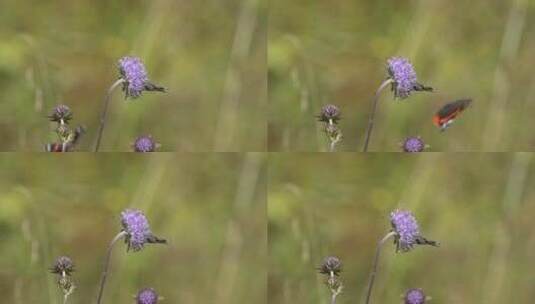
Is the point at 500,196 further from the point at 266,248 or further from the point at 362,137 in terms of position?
the point at 266,248

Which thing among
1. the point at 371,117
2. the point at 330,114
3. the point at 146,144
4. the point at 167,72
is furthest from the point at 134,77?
the point at 371,117

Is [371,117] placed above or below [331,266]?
above

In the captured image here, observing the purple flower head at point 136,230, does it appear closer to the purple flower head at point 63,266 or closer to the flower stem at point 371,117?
the purple flower head at point 63,266

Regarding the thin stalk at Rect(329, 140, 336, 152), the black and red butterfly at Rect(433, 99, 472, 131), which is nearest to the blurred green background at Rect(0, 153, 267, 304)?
the thin stalk at Rect(329, 140, 336, 152)

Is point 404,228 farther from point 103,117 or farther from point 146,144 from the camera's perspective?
point 103,117

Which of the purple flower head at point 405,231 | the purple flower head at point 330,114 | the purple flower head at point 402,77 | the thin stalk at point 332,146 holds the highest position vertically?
the purple flower head at point 402,77

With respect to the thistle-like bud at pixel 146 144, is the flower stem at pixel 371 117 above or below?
above

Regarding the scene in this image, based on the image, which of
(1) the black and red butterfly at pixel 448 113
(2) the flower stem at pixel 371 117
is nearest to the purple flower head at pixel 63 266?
(2) the flower stem at pixel 371 117
